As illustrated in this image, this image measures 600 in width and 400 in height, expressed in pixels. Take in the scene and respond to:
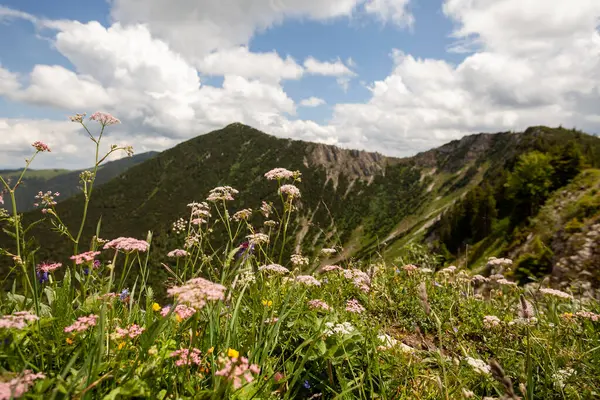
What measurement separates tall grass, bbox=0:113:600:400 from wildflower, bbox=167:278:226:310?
0.04 ft

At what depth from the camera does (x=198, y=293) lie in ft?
6.32

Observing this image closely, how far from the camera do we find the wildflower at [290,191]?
4297 millimetres

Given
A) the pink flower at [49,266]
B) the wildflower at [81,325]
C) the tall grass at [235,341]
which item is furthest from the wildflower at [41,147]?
the wildflower at [81,325]

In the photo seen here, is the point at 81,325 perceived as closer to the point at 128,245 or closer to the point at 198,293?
the point at 128,245

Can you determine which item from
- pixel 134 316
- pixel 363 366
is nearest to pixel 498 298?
pixel 363 366

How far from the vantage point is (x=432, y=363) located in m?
3.97

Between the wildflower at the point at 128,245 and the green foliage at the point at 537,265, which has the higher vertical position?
the wildflower at the point at 128,245

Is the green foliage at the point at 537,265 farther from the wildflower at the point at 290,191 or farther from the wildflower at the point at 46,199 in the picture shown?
the wildflower at the point at 46,199

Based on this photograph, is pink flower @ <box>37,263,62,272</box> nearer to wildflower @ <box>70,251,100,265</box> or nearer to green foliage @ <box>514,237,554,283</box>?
wildflower @ <box>70,251,100,265</box>

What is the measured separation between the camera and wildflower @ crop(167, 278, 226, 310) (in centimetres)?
184

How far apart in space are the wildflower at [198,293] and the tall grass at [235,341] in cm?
1

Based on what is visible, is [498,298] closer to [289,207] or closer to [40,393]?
[289,207]

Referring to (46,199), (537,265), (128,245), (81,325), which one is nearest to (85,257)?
(128,245)

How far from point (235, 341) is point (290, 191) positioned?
200 centimetres
